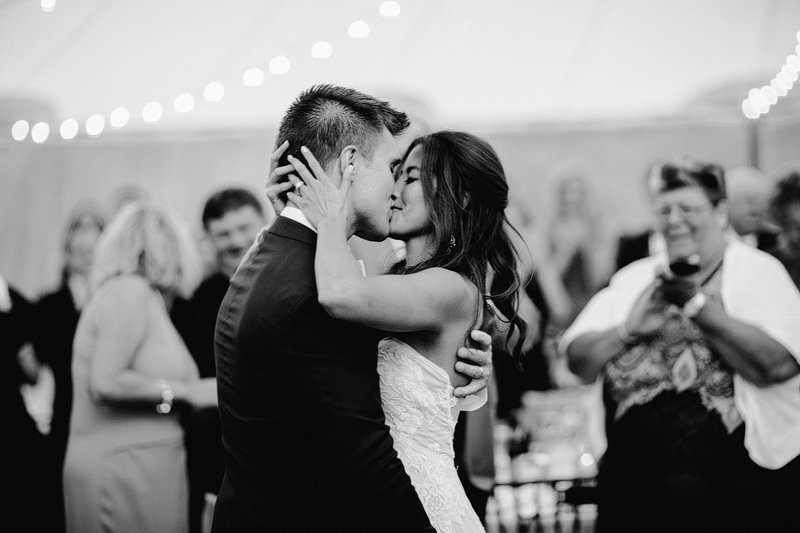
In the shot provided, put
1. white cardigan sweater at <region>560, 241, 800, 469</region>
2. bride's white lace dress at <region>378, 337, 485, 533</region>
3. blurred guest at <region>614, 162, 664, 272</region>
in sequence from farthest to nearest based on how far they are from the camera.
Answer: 1. blurred guest at <region>614, 162, 664, 272</region>
2. white cardigan sweater at <region>560, 241, 800, 469</region>
3. bride's white lace dress at <region>378, 337, 485, 533</region>

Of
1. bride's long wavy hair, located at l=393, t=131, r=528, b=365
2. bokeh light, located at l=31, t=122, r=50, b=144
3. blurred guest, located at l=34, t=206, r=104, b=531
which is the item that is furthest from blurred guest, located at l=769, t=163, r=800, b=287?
bokeh light, located at l=31, t=122, r=50, b=144

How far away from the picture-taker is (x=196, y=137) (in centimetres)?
564

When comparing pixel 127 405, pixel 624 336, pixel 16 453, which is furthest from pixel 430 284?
pixel 16 453

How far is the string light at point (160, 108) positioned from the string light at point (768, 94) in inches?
2.8

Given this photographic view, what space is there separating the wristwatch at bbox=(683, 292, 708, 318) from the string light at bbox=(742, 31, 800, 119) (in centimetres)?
324

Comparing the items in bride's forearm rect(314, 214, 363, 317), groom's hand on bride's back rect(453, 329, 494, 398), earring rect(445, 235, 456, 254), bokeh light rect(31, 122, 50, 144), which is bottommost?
groom's hand on bride's back rect(453, 329, 494, 398)

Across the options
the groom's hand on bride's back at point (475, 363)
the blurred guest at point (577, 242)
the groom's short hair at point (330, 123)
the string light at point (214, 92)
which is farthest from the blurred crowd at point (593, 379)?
the string light at point (214, 92)

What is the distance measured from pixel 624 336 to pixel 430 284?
1.42m

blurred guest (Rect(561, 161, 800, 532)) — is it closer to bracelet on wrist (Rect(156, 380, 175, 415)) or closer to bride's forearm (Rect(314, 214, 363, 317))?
bride's forearm (Rect(314, 214, 363, 317))

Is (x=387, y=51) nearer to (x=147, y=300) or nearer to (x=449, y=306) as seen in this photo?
(x=147, y=300)

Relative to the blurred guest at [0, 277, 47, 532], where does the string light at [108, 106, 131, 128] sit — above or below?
above

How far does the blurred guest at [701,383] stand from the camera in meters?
2.65

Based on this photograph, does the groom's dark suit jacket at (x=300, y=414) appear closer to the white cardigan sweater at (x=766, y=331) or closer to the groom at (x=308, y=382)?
the groom at (x=308, y=382)

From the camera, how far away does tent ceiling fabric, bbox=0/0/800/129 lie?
5207mm
